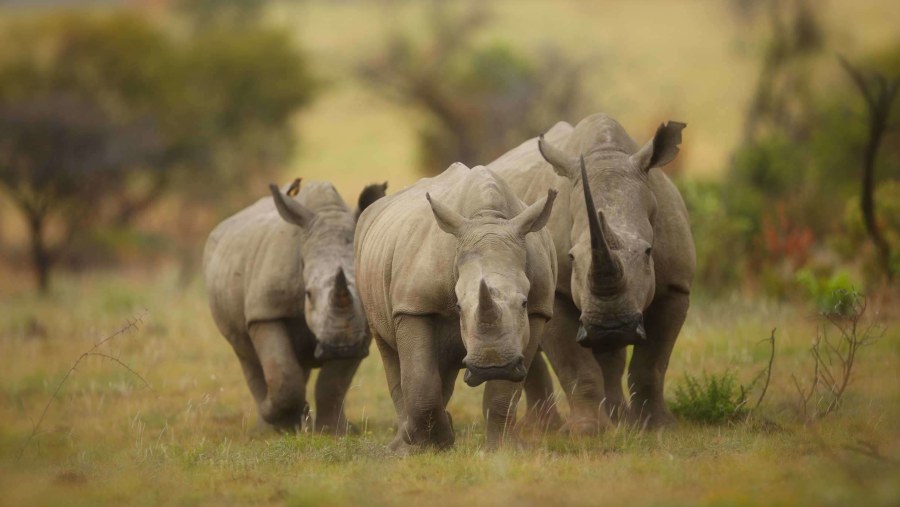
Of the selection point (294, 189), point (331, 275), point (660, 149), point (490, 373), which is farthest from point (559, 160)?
point (294, 189)

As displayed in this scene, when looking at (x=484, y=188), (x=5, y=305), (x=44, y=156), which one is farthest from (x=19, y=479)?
(x=44, y=156)

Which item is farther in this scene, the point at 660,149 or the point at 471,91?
the point at 471,91

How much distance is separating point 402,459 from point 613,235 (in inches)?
71.6

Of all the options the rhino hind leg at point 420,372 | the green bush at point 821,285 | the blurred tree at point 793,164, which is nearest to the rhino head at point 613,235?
the rhino hind leg at point 420,372

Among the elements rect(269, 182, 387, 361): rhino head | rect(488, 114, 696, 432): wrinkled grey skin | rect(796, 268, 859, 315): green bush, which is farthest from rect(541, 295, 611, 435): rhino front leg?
rect(796, 268, 859, 315): green bush

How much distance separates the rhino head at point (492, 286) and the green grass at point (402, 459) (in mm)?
533

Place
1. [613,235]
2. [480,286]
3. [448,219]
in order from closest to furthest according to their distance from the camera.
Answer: [480,286], [448,219], [613,235]

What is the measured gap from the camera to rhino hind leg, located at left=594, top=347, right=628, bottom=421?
905 centimetres

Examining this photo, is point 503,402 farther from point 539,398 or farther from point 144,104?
point 144,104

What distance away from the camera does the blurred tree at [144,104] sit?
84.5ft

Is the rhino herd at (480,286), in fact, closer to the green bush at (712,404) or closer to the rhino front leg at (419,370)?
the rhino front leg at (419,370)

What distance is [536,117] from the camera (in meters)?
30.6

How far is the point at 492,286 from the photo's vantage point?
279 inches

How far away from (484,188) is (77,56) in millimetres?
24549
